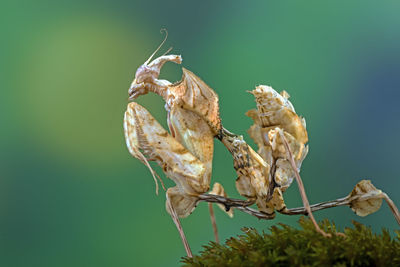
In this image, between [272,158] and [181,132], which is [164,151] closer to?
[181,132]

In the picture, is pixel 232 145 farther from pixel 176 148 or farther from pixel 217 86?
pixel 217 86

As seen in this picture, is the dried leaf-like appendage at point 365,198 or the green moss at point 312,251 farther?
the dried leaf-like appendage at point 365,198

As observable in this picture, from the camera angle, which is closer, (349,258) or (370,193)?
(349,258)

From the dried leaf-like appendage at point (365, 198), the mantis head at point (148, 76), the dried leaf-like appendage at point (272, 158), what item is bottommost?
the dried leaf-like appendage at point (365, 198)

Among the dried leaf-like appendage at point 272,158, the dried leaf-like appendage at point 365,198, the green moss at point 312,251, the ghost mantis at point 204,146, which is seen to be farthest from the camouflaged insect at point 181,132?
the dried leaf-like appendage at point 365,198

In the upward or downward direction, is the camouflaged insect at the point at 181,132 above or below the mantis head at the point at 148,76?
below

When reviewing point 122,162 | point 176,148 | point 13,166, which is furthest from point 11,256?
point 176,148

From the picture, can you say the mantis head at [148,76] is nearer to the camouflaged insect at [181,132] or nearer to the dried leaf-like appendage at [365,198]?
the camouflaged insect at [181,132]
